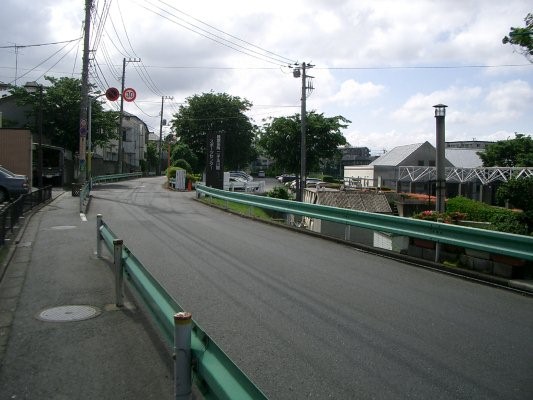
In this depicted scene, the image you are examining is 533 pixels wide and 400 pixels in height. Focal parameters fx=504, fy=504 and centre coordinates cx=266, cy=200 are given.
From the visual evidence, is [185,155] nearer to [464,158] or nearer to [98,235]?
[464,158]

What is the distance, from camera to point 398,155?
2270 inches

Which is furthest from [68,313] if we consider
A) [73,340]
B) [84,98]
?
[84,98]

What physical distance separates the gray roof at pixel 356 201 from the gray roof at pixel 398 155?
32155 mm

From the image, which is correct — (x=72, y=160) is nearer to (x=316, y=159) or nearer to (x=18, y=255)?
(x=316, y=159)

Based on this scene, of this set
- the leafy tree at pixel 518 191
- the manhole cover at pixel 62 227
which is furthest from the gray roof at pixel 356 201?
the manhole cover at pixel 62 227

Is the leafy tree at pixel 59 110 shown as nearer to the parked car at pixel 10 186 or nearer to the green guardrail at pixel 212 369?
the parked car at pixel 10 186

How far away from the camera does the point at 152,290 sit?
458cm

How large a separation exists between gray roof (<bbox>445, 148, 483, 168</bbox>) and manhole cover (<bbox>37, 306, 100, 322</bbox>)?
53366mm

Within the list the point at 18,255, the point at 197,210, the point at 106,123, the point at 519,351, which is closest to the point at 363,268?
the point at 519,351

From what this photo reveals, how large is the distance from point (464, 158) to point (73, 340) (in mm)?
57433

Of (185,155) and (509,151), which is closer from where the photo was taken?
(509,151)

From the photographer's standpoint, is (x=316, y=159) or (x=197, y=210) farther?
(x=316, y=159)

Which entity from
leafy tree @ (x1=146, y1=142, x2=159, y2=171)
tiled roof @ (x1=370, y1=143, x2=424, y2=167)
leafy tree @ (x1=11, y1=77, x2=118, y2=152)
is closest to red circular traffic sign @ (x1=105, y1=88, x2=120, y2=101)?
leafy tree @ (x1=11, y1=77, x2=118, y2=152)

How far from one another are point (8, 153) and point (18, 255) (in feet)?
66.5
